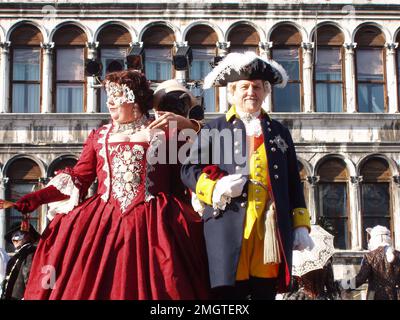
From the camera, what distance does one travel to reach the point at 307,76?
20938 millimetres

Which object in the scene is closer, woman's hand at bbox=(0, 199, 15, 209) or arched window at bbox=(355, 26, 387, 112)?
woman's hand at bbox=(0, 199, 15, 209)

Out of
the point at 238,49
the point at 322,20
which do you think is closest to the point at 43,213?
the point at 238,49

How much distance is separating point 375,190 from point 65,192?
626 inches

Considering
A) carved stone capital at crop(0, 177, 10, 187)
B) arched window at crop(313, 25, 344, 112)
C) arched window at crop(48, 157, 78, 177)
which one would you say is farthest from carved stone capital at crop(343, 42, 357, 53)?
carved stone capital at crop(0, 177, 10, 187)

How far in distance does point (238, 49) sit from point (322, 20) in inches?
85.3

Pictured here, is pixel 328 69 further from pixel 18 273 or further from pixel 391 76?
pixel 18 273

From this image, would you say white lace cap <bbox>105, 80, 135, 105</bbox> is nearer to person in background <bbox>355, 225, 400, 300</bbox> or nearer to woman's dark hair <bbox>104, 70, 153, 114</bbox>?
woman's dark hair <bbox>104, 70, 153, 114</bbox>

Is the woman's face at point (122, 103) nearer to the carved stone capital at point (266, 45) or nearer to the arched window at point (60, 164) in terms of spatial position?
the arched window at point (60, 164)

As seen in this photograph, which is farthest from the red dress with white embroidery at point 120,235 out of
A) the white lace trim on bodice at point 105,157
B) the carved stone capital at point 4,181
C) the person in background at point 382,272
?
the carved stone capital at point 4,181

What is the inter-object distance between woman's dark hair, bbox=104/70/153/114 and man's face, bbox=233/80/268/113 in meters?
0.73

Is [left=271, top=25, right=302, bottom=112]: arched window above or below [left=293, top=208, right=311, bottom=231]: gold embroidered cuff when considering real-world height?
above

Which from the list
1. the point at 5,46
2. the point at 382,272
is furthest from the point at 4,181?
the point at 382,272

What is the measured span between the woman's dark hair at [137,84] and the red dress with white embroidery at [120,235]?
1.00ft

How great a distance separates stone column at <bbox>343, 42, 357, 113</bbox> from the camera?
20.9m
